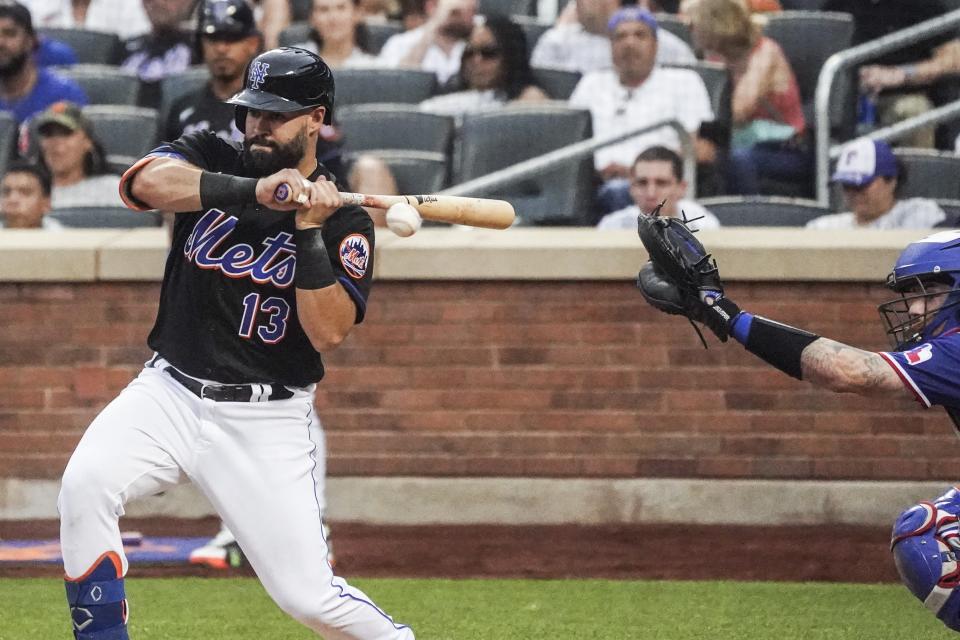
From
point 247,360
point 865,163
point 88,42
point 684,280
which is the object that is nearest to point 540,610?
point 247,360

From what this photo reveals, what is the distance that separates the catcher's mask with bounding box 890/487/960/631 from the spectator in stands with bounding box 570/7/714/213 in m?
3.99

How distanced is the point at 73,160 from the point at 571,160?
273 cm

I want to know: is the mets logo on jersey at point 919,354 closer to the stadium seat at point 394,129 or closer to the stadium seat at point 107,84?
the stadium seat at point 394,129

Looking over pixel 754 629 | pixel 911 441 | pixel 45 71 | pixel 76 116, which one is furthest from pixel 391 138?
pixel 754 629

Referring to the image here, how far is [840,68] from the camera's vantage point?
7.83 meters

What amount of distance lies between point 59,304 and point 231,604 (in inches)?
98.6

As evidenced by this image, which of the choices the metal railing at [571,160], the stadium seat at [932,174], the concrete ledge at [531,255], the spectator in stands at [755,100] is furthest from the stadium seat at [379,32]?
the stadium seat at [932,174]

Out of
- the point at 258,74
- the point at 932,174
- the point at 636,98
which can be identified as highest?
the point at 258,74

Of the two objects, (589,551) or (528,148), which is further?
(528,148)

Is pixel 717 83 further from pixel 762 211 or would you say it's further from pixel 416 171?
pixel 416 171

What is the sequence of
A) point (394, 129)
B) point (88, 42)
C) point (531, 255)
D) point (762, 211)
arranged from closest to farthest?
1. point (531, 255)
2. point (762, 211)
3. point (394, 129)
4. point (88, 42)

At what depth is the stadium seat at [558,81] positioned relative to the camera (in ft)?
27.5

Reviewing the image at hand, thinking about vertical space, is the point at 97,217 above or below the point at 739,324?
below

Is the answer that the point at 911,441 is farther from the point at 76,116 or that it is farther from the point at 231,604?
the point at 76,116
